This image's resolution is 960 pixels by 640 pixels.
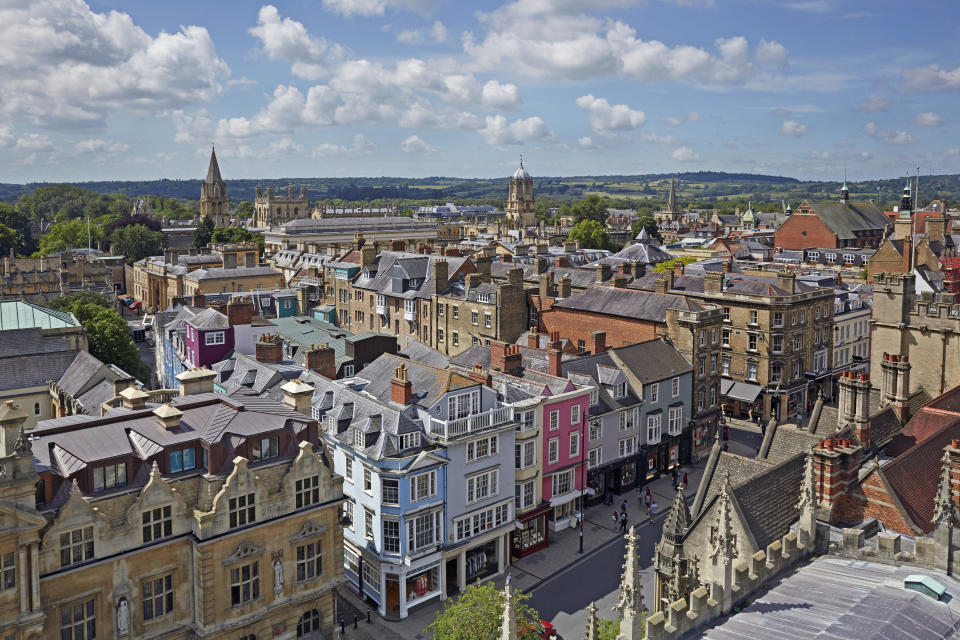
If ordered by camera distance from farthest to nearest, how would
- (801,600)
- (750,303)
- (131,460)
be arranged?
(750,303)
(131,460)
(801,600)

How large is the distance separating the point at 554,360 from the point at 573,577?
40.3 feet

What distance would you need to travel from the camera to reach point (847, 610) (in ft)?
49.3

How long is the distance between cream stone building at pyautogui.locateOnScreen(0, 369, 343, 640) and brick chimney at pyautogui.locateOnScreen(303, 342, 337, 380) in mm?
11730

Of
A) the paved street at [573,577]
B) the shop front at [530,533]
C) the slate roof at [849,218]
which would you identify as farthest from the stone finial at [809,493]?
the slate roof at [849,218]

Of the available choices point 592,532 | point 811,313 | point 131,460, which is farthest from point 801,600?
point 811,313

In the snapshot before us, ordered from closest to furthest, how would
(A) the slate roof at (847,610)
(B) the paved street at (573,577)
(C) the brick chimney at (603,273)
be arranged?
(A) the slate roof at (847,610) < (B) the paved street at (573,577) < (C) the brick chimney at (603,273)

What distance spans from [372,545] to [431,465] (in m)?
4.37

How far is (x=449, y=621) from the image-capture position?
85.3 feet

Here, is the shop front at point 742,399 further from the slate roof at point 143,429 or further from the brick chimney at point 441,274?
the slate roof at point 143,429

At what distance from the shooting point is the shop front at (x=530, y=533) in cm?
3881

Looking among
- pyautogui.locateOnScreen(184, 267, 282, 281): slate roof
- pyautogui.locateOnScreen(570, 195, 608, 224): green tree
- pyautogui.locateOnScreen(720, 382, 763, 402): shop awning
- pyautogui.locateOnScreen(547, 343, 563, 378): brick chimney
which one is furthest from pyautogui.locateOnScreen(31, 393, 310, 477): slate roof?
Answer: pyautogui.locateOnScreen(570, 195, 608, 224): green tree

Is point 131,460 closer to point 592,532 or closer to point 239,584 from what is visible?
point 239,584

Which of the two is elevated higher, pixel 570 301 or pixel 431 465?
pixel 570 301

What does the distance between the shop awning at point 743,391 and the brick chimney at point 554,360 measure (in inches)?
898
